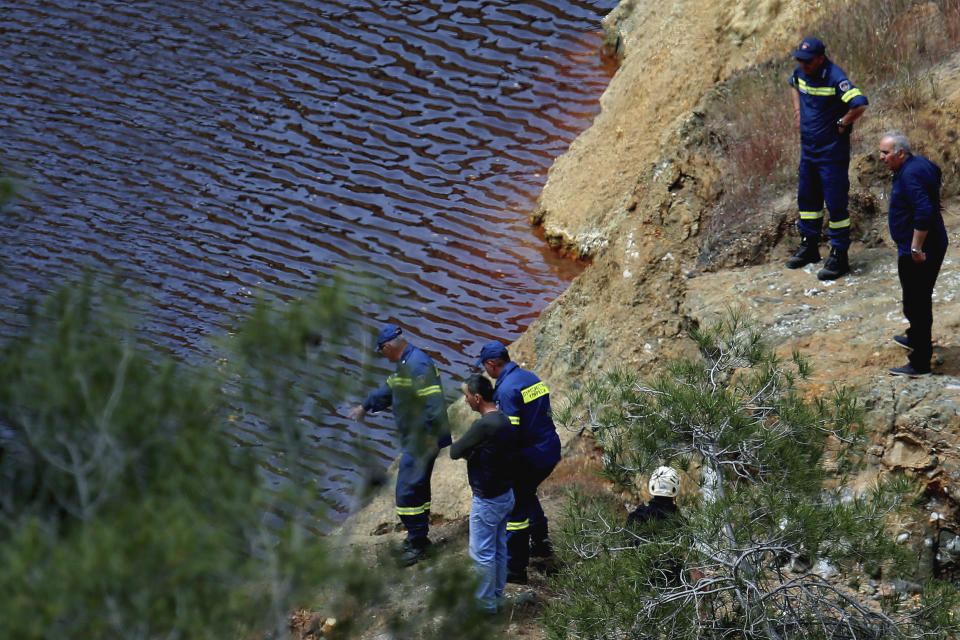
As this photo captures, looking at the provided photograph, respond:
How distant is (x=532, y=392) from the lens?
24.2ft

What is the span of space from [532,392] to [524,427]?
26 cm

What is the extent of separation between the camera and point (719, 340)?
736 cm

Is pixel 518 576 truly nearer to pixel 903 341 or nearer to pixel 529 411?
pixel 529 411

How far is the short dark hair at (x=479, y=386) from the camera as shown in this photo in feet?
22.5

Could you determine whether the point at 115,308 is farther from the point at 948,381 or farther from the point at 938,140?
the point at 938,140

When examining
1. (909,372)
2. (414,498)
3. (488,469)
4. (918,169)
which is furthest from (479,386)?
(918,169)

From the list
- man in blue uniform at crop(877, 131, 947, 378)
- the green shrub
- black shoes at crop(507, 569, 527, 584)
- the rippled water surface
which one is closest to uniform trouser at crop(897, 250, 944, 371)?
man in blue uniform at crop(877, 131, 947, 378)

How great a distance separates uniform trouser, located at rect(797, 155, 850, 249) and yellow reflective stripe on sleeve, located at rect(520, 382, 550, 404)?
9.73 ft

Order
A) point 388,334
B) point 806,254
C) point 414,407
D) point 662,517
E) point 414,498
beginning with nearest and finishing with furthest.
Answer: point 414,407
point 662,517
point 388,334
point 414,498
point 806,254

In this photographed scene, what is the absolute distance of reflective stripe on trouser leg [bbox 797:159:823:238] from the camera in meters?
8.56

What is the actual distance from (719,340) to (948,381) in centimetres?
153

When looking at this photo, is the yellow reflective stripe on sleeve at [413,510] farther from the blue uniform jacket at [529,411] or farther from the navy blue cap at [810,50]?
the navy blue cap at [810,50]

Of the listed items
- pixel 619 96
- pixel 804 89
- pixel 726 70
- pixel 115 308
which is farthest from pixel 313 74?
pixel 115 308

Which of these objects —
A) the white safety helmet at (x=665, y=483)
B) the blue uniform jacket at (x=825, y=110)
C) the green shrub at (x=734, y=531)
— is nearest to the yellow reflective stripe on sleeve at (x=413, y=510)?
the green shrub at (x=734, y=531)
